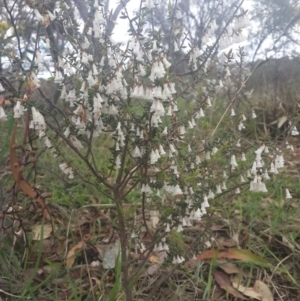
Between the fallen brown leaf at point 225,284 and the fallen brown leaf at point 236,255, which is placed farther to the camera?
the fallen brown leaf at point 236,255

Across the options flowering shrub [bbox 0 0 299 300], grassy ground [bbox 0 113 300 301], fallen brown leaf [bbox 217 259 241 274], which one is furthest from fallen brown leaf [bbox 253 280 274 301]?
flowering shrub [bbox 0 0 299 300]

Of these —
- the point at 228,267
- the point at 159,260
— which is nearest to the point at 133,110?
the point at 159,260

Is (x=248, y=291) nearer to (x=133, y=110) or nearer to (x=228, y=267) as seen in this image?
(x=228, y=267)

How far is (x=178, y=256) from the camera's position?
187 centimetres

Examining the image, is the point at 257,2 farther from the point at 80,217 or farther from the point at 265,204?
the point at 80,217

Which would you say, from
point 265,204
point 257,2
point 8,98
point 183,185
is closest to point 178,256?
point 183,185

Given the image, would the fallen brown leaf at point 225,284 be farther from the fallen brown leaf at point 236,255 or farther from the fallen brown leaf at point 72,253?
the fallen brown leaf at point 72,253

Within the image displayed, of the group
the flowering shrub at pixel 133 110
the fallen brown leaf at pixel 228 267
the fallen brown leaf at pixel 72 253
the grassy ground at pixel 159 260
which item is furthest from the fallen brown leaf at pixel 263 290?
the fallen brown leaf at pixel 72 253

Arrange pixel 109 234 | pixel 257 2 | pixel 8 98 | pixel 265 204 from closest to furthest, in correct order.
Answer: pixel 8 98 < pixel 109 234 < pixel 265 204 < pixel 257 2

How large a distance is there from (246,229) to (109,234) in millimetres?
850

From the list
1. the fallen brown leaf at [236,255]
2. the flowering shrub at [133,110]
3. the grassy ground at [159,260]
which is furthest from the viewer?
the fallen brown leaf at [236,255]

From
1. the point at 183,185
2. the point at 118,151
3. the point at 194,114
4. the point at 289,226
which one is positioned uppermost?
the point at 194,114

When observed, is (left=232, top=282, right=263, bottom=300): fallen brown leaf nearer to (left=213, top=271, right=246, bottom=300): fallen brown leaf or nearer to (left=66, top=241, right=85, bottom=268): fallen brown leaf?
(left=213, top=271, right=246, bottom=300): fallen brown leaf

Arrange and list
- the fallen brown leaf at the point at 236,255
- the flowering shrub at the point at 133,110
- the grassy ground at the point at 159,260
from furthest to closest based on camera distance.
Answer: the fallen brown leaf at the point at 236,255
the grassy ground at the point at 159,260
the flowering shrub at the point at 133,110
